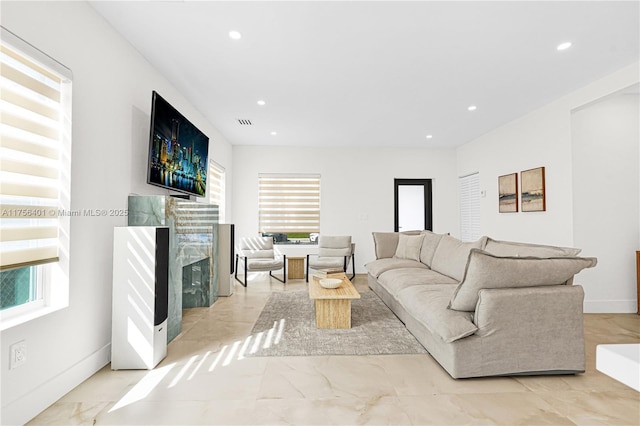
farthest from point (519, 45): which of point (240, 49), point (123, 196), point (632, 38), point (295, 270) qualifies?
point (295, 270)

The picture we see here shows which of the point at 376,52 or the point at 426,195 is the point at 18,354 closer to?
the point at 376,52

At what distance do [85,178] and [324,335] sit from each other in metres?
2.39

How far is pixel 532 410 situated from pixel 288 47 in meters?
3.19

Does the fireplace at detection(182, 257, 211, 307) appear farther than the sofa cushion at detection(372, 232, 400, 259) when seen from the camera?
No

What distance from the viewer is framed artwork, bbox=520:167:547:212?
416cm

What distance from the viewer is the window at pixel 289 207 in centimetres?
643

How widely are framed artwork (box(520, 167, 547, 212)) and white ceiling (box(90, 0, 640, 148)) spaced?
898mm

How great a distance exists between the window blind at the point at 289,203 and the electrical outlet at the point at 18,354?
471cm

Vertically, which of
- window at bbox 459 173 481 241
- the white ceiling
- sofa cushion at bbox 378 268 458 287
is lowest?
sofa cushion at bbox 378 268 458 287

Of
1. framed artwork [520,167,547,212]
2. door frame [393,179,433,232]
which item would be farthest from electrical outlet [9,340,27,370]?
door frame [393,179,433,232]

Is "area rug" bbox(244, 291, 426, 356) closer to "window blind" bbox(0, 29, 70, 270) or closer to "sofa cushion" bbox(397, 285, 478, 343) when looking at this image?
"sofa cushion" bbox(397, 285, 478, 343)

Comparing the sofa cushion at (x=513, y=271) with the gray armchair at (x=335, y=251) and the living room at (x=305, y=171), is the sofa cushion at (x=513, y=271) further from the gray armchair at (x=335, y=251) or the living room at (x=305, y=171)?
the gray armchair at (x=335, y=251)

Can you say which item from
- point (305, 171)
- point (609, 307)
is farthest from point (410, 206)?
point (609, 307)

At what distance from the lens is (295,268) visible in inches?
235
